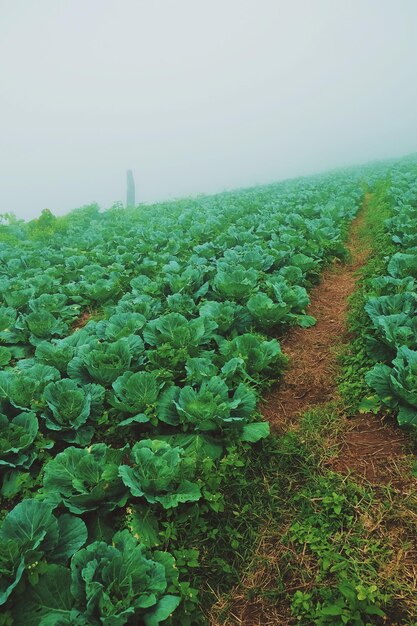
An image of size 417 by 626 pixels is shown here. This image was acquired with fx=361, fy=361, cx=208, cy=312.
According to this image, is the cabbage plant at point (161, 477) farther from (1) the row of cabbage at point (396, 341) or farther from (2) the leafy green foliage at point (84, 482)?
(1) the row of cabbage at point (396, 341)

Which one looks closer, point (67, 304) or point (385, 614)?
point (385, 614)

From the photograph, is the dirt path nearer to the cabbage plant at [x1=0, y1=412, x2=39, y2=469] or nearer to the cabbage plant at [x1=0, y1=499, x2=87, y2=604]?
the cabbage plant at [x1=0, y1=499, x2=87, y2=604]

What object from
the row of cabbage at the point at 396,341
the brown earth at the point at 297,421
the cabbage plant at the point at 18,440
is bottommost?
the brown earth at the point at 297,421

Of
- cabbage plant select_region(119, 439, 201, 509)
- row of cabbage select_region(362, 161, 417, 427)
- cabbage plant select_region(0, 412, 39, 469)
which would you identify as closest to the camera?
cabbage plant select_region(119, 439, 201, 509)

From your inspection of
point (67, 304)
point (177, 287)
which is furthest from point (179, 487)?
point (67, 304)

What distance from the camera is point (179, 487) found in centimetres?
259

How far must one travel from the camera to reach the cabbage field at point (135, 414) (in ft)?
6.79

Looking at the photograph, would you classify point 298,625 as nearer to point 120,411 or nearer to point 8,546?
point 8,546

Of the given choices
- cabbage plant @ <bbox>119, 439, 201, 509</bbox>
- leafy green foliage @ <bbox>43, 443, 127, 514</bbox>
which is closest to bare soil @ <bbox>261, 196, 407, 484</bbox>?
cabbage plant @ <bbox>119, 439, 201, 509</bbox>

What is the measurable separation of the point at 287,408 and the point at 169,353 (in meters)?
1.37

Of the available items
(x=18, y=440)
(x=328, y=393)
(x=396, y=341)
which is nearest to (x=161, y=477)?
(x=18, y=440)

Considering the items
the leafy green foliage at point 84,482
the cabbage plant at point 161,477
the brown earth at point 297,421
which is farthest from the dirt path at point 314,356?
the leafy green foliage at point 84,482

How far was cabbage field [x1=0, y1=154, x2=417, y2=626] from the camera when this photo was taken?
6.79 ft

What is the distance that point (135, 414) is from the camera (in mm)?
3424
